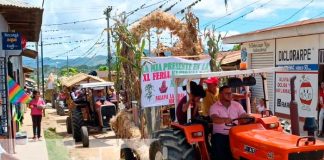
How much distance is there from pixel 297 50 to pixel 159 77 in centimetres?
569

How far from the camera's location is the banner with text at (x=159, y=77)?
35.2ft

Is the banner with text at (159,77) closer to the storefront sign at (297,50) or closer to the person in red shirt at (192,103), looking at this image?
the person in red shirt at (192,103)

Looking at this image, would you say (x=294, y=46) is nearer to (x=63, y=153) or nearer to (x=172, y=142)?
(x=63, y=153)

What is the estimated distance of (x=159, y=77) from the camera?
426 inches

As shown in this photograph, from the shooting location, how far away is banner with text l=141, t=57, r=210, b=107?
10719mm

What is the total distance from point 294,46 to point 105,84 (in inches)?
240

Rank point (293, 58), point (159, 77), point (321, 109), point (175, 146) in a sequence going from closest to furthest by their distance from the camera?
point (175, 146) → point (159, 77) → point (321, 109) → point (293, 58)

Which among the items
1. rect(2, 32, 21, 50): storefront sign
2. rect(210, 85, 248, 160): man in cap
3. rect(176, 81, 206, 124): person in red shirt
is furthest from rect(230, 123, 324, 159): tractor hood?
rect(2, 32, 21, 50): storefront sign

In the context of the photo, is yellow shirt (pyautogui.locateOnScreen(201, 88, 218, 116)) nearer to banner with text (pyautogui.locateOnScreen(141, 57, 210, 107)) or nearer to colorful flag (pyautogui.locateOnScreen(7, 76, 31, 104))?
banner with text (pyautogui.locateOnScreen(141, 57, 210, 107))

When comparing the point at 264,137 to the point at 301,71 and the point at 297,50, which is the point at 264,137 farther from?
the point at 297,50

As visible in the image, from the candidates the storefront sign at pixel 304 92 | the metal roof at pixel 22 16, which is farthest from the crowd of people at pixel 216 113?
the storefront sign at pixel 304 92

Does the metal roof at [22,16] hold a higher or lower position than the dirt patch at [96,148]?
higher

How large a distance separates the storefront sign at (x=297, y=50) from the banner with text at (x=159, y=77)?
4.36 m

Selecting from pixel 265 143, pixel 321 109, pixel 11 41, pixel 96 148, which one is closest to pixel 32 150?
pixel 96 148
